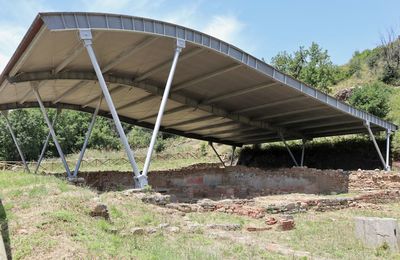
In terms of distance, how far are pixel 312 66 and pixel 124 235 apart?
50510 mm

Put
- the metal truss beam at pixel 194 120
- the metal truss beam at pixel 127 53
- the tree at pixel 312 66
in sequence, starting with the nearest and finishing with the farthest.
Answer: the metal truss beam at pixel 127 53
the metal truss beam at pixel 194 120
the tree at pixel 312 66

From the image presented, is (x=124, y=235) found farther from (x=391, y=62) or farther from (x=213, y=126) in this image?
(x=391, y=62)

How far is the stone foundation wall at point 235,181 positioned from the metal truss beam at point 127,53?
5861mm

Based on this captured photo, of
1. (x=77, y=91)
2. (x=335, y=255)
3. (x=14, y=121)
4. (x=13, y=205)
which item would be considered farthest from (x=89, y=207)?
(x=14, y=121)

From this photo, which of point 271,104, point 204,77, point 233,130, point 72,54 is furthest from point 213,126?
point 72,54

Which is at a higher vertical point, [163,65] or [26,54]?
[163,65]

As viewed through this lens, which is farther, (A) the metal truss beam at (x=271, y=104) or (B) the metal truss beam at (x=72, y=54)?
(A) the metal truss beam at (x=271, y=104)

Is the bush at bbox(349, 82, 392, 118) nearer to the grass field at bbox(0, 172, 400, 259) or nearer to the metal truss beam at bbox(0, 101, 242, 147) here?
the metal truss beam at bbox(0, 101, 242, 147)

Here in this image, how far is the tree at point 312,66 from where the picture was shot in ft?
177

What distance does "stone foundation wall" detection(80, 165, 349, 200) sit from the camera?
2298 centimetres

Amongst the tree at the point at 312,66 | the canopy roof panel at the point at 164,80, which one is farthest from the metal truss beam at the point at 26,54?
the tree at the point at 312,66

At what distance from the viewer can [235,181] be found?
27.7 meters

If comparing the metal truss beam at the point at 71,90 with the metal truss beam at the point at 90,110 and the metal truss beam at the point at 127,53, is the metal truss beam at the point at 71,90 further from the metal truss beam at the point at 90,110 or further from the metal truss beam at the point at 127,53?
the metal truss beam at the point at 127,53

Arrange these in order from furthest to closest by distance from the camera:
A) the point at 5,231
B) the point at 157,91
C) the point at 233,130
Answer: the point at 233,130 < the point at 157,91 < the point at 5,231
